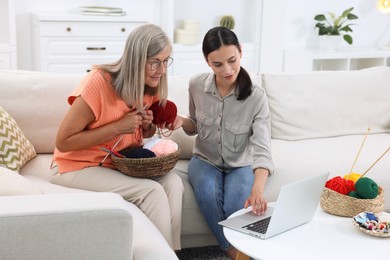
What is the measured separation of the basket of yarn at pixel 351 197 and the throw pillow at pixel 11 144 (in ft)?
3.71

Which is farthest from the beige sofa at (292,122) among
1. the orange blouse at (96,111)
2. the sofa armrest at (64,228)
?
the sofa armrest at (64,228)

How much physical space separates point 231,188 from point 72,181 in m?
0.58

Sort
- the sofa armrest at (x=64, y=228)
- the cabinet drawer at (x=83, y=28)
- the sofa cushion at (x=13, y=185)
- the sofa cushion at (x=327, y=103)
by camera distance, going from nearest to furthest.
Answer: the sofa armrest at (x=64, y=228)
the sofa cushion at (x=13, y=185)
the sofa cushion at (x=327, y=103)
the cabinet drawer at (x=83, y=28)

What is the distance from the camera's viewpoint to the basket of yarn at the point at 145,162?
2141mm

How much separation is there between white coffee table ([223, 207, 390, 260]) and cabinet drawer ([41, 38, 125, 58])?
3011 millimetres

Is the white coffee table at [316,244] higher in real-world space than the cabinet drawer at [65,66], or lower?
lower

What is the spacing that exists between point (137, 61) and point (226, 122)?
46cm

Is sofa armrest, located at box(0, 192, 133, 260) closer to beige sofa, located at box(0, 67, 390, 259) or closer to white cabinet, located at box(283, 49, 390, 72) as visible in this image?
beige sofa, located at box(0, 67, 390, 259)

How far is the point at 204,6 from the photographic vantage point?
209 inches

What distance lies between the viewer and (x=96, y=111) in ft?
7.25

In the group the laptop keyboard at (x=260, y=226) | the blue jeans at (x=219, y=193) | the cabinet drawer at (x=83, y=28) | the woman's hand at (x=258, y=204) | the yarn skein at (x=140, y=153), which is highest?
the cabinet drawer at (x=83, y=28)

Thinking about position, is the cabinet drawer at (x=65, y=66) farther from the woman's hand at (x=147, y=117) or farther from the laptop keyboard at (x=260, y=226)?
the laptop keyboard at (x=260, y=226)

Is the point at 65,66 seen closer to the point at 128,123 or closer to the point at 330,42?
the point at 330,42

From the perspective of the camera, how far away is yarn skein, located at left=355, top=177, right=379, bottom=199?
6.47ft
